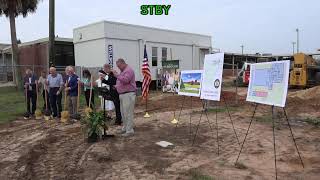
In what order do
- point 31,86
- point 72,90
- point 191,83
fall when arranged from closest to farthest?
point 191,83 → point 72,90 → point 31,86

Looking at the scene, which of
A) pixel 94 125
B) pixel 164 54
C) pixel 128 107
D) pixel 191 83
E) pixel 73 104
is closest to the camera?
pixel 94 125

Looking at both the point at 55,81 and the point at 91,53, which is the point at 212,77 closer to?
the point at 55,81

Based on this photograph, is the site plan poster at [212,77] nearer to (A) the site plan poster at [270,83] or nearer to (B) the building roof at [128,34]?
(A) the site plan poster at [270,83]

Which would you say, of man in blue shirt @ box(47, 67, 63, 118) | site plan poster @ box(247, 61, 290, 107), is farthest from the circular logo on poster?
man in blue shirt @ box(47, 67, 63, 118)

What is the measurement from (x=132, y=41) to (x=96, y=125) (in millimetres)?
18729

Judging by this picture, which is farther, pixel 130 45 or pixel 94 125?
pixel 130 45

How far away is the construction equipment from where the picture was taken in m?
29.2

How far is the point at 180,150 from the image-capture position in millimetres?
9562

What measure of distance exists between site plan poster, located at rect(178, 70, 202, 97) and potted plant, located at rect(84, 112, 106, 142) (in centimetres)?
256

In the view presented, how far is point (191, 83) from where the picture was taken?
12.2m

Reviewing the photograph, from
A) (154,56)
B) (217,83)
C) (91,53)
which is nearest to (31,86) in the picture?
(217,83)

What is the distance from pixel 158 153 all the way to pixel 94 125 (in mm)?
2108

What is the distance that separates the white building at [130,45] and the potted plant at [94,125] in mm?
16457

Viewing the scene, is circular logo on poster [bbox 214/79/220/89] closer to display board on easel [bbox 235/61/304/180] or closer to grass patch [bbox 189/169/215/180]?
display board on easel [bbox 235/61/304/180]
